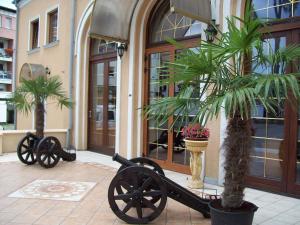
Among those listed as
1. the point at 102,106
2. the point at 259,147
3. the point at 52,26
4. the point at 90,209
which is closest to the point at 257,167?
the point at 259,147

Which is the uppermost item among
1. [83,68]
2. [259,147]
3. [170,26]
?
[170,26]

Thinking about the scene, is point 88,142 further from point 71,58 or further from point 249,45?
point 249,45

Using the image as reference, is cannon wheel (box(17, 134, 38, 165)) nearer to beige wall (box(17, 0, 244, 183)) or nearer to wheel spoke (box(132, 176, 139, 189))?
beige wall (box(17, 0, 244, 183))

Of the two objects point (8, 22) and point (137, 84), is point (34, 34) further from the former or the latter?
point (8, 22)

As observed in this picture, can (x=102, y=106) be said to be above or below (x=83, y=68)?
below

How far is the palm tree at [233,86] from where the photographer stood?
2.96m

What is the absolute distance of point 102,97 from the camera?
9836 millimetres

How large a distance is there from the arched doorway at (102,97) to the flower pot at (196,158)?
12.3 feet

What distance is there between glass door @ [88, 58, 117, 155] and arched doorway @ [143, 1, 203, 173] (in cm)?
160

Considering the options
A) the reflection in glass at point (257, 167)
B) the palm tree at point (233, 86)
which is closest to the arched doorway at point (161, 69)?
the reflection in glass at point (257, 167)

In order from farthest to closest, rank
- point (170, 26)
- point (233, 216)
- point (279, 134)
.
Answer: point (170, 26) < point (279, 134) < point (233, 216)

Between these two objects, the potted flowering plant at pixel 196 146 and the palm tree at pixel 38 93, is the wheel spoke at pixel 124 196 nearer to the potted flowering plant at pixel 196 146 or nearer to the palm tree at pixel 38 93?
the potted flowering plant at pixel 196 146

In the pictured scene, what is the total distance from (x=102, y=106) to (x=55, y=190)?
14.5 ft

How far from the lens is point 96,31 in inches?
302
